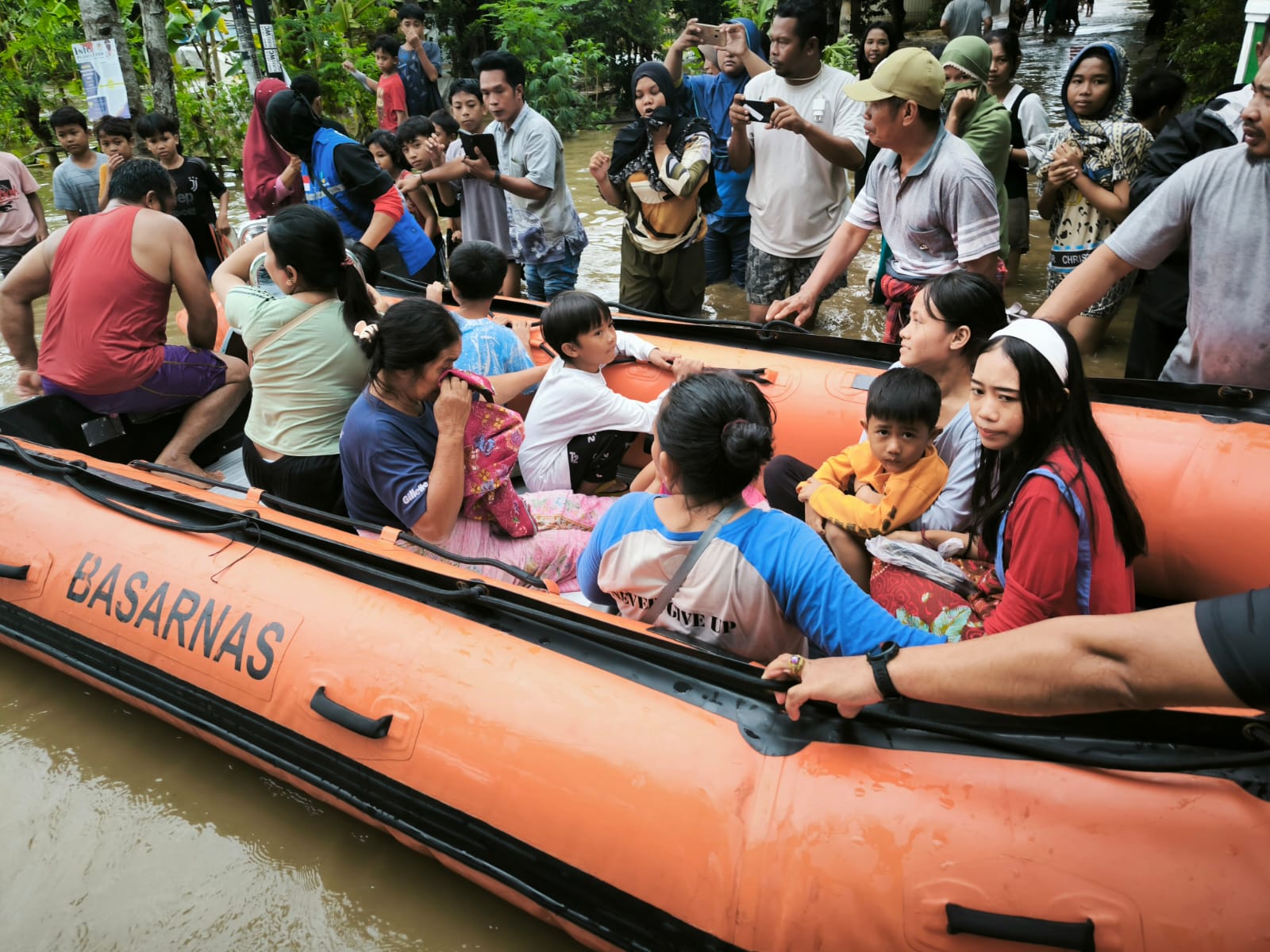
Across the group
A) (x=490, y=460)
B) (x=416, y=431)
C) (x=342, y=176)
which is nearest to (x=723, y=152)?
(x=342, y=176)

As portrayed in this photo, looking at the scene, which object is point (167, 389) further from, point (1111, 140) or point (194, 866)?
point (1111, 140)

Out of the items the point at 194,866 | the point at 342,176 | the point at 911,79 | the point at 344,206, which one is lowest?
the point at 194,866

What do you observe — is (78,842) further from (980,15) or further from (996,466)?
(980,15)

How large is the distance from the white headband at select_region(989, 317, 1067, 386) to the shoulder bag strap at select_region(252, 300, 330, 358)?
2004 millimetres

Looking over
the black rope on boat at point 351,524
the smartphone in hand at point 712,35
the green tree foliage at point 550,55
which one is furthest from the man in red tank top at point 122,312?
the green tree foliage at point 550,55

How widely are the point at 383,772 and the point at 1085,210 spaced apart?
3.90 meters

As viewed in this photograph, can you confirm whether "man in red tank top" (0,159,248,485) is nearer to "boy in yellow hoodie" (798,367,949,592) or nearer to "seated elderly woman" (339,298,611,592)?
"seated elderly woman" (339,298,611,592)

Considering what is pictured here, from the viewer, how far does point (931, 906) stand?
1.41m

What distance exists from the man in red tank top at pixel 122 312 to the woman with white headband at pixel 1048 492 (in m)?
2.87

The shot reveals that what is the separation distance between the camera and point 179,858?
7.41ft

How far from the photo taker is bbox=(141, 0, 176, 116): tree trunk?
7508mm

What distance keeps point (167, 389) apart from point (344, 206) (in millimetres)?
1403

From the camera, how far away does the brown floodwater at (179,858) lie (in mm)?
2080

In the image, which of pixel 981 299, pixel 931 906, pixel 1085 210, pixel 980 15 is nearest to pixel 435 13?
pixel 980 15
